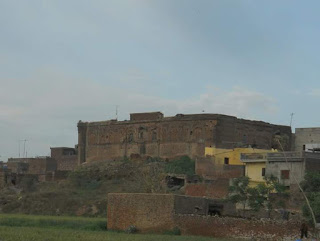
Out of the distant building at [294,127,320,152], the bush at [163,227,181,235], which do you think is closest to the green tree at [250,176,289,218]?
the bush at [163,227,181,235]

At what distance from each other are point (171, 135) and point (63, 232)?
104 ft

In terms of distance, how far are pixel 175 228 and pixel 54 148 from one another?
1865 inches

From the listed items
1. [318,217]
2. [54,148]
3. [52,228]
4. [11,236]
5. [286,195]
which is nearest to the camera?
[11,236]

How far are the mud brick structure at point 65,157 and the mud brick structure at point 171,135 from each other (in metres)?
5.29

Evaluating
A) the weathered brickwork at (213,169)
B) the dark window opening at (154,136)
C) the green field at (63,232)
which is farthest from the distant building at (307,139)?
the green field at (63,232)

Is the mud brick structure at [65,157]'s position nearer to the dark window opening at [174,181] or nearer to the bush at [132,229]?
the dark window opening at [174,181]

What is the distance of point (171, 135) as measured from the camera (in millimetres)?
64188

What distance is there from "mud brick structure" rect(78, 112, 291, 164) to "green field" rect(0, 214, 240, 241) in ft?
78.5

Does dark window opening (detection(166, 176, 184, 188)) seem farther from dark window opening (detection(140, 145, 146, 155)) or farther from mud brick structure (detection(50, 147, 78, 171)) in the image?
mud brick structure (detection(50, 147, 78, 171))

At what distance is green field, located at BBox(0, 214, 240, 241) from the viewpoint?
29891mm

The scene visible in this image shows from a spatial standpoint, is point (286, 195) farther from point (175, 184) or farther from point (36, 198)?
point (36, 198)

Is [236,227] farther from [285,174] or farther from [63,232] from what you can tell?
[285,174]

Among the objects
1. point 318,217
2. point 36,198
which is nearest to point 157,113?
point 36,198

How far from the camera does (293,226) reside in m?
31.3
